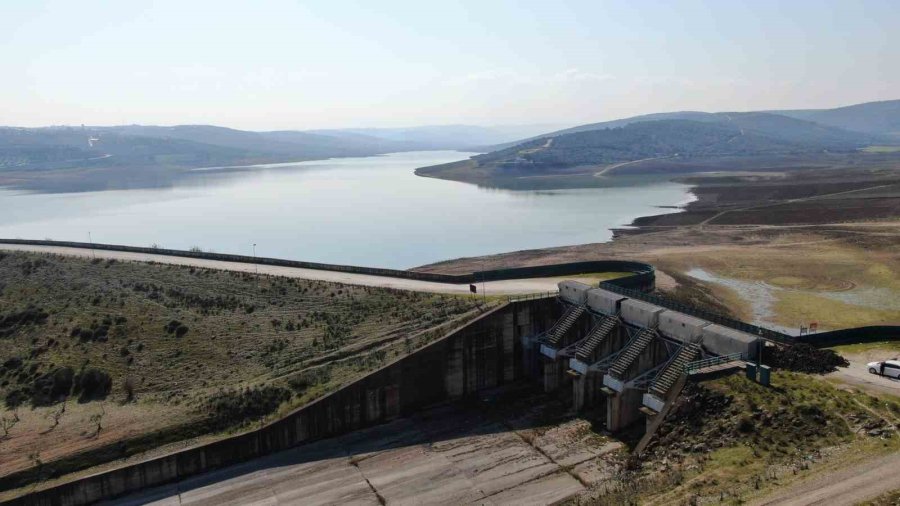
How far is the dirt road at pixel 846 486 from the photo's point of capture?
19562 millimetres

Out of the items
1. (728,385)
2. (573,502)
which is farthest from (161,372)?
(728,385)

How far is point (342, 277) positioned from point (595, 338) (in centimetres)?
2437

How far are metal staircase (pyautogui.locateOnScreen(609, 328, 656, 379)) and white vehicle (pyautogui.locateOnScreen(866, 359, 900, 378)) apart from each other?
10.4m

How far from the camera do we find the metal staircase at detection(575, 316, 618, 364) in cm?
3666

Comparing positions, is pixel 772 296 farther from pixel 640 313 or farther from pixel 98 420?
pixel 98 420

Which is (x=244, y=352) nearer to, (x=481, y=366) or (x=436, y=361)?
(x=436, y=361)

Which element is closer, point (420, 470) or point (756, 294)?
point (420, 470)

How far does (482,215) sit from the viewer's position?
12712cm

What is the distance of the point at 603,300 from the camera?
3897cm

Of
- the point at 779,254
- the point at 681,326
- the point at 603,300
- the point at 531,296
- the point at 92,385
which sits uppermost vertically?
the point at 603,300

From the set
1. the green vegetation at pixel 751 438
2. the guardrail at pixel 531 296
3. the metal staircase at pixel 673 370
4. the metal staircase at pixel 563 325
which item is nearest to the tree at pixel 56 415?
the guardrail at pixel 531 296

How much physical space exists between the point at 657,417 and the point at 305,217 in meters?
108

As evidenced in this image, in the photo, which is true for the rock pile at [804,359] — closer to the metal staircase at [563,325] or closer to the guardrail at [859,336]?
the guardrail at [859,336]

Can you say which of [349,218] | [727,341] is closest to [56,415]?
[727,341]
